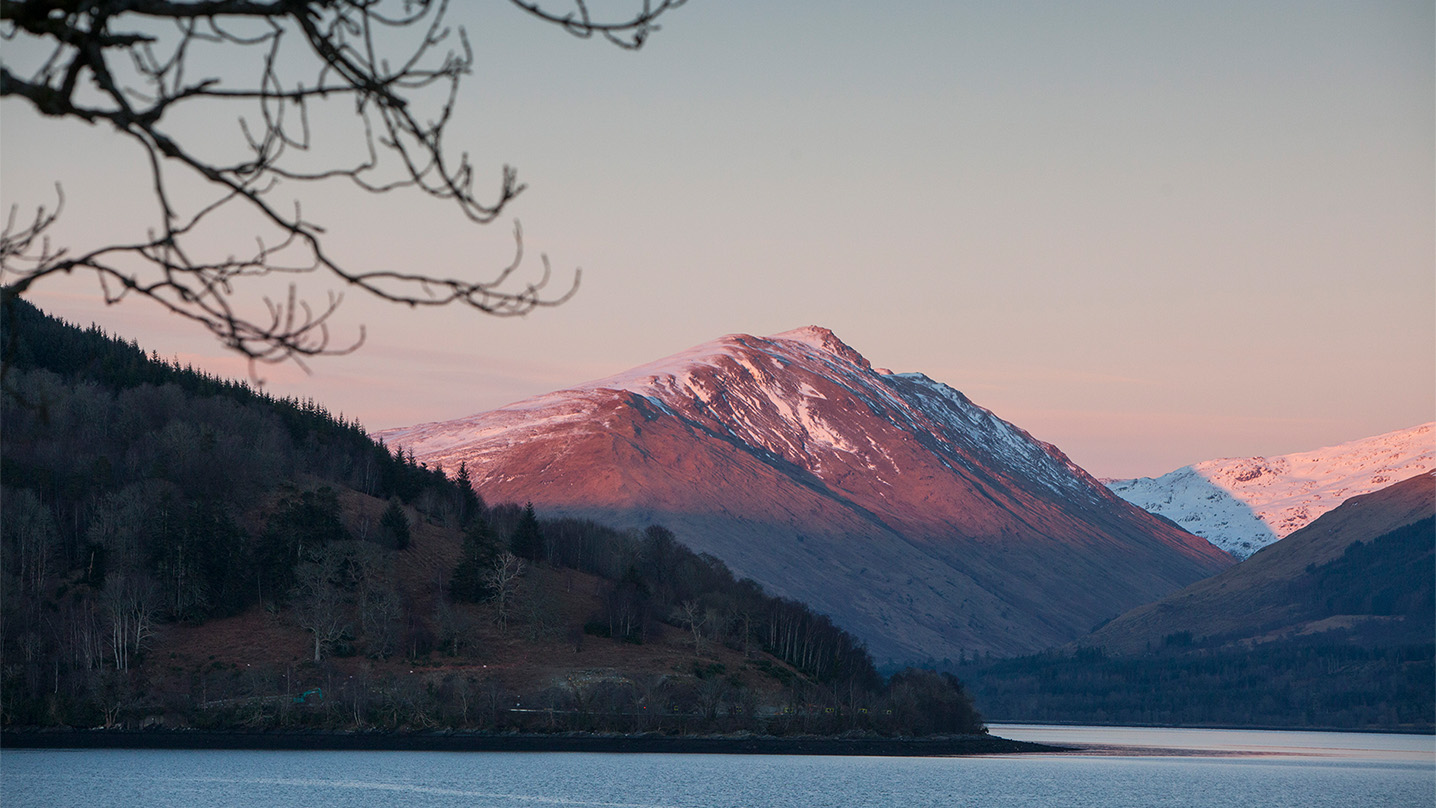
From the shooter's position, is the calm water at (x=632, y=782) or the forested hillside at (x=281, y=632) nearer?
the calm water at (x=632, y=782)

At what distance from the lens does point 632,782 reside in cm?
12481

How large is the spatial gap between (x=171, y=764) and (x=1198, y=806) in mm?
90754

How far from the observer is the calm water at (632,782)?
10506 centimetres

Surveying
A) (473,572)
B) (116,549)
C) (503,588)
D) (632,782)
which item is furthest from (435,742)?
(116,549)

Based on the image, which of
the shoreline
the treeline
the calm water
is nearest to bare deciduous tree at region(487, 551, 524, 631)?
the treeline

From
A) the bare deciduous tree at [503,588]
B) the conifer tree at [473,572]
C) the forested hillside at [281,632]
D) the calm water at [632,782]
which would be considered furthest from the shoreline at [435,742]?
the conifer tree at [473,572]

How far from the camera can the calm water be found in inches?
4136

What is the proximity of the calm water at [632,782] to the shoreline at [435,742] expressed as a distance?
310 cm

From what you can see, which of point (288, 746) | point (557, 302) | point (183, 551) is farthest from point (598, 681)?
point (557, 302)

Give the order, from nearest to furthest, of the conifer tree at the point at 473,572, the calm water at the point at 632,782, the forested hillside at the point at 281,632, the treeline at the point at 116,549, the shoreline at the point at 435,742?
the calm water at the point at 632,782
the shoreline at the point at 435,742
the treeline at the point at 116,549
the forested hillside at the point at 281,632
the conifer tree at the point at 473,572

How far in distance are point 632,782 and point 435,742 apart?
42.2m

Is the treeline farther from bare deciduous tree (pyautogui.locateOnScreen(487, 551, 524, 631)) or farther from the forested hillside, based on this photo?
bare deciduous tree (pyautogui.locateOnScreen(487, 551, 524, 631))

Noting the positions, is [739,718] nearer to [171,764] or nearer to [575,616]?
[575,616]

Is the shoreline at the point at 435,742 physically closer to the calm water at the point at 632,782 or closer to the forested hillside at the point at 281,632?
the forested hillside at the point at 281,632
